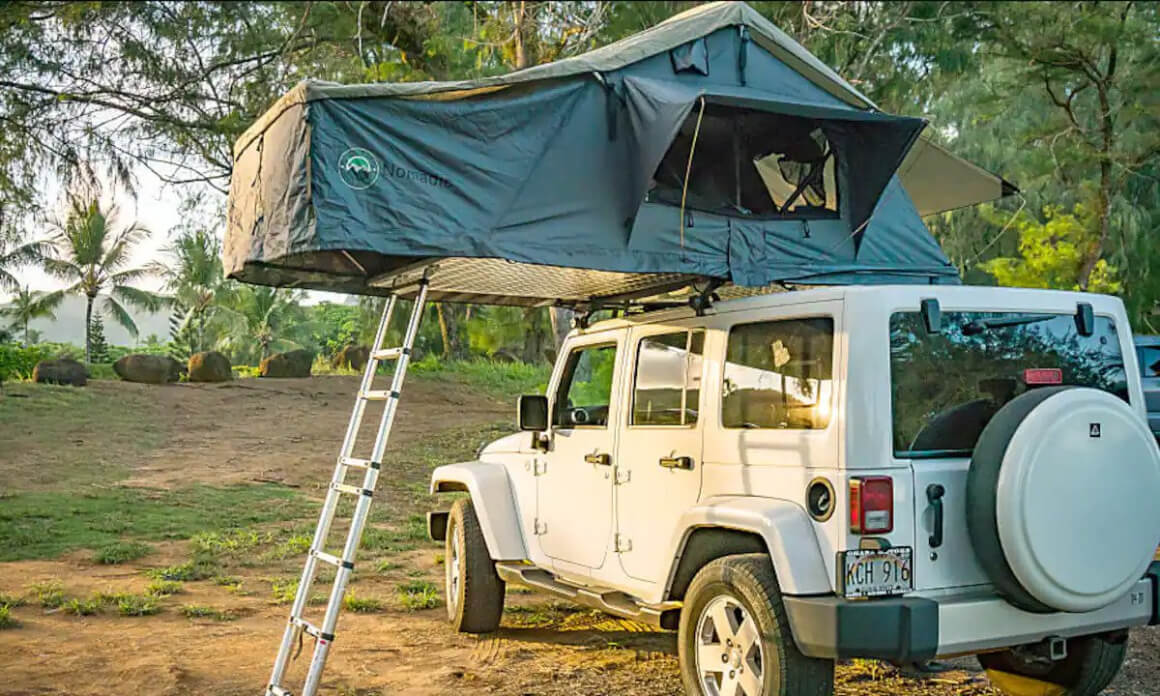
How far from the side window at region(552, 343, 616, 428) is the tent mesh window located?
981 millimetres

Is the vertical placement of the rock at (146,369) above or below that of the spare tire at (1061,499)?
above

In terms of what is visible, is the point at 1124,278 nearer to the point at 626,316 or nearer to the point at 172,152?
the point at 172,152

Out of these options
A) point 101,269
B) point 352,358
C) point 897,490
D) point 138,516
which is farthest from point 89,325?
point 897,490

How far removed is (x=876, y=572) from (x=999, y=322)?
1.25m

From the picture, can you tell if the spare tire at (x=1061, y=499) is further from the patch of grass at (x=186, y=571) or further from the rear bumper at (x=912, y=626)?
the patch of grass at (x=186, y=571)

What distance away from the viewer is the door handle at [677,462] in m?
5.16

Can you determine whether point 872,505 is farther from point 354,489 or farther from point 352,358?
point 352,358

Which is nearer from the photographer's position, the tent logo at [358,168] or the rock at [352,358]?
the tent logo at [358,168]

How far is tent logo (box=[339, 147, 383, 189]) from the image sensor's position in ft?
17.0

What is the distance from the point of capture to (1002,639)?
4.38 meters

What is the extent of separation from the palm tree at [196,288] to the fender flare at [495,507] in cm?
3802

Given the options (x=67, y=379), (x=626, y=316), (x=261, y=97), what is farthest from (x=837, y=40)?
(x=67, y=379)

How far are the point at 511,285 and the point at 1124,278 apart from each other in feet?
76.2

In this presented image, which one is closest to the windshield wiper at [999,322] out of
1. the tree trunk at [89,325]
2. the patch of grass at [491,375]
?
the patch of grass at [491,375]
